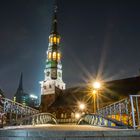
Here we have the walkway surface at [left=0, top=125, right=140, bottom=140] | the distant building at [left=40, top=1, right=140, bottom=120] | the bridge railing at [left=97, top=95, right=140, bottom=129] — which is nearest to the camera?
the walkway surface at [left=0, top=125, right=140, bottom=140]

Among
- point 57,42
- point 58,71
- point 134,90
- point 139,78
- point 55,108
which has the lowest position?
point 55,108

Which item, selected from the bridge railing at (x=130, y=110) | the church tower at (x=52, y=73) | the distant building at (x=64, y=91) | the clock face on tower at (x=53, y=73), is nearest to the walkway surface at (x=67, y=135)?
the bridge railing at (x=130, y=110)

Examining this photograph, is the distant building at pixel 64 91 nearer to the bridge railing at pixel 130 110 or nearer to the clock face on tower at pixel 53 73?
the clock face on tower at pixel 53 73

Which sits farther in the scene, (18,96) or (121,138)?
(18,96)

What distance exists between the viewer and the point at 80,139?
497 centimetres

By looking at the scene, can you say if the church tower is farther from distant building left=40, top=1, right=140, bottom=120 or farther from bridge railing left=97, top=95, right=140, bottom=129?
bridge railing left=97, top=95, right=140, bottom=129

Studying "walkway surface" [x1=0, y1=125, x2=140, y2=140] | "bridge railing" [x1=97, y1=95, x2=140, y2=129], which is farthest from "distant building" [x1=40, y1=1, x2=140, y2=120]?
"walkway surface" [x1=0, y1=125, x2=140, y2=140]

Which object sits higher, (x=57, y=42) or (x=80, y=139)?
(x=57, y=42)

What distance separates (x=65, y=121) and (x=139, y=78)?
23.5m

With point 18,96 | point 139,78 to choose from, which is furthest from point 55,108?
point 18,96

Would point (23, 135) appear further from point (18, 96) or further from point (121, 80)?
point (18, 96)

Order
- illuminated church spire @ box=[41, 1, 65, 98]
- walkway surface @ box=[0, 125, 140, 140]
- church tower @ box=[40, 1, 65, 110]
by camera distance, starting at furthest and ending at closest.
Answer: illuminated church spire @ box=[41, 1, 65, 98] < church tower @ box=[40, 1, 65, 110] < walkway surface @ box=[0, 125, 140, 140]

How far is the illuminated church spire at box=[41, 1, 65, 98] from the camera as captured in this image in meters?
67.0

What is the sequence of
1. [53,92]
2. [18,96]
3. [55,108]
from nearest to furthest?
[55,108] → [53,92] → [18,96]
